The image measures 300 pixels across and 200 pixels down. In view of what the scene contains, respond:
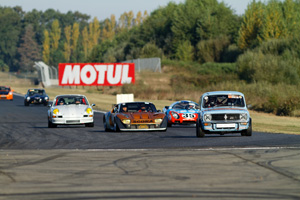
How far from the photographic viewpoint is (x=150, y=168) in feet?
43.4

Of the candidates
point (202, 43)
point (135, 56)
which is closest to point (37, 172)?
point (202, 43)

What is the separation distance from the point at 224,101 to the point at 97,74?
58693 mm

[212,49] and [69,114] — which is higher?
[212,49]

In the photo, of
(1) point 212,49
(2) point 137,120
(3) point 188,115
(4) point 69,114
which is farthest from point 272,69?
(2) point 137,120

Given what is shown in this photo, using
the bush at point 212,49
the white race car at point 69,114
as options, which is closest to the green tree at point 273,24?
the bush at point 212,49

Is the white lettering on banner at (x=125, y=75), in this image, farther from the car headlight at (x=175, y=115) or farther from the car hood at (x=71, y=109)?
the car hood at (x=71, y=109)

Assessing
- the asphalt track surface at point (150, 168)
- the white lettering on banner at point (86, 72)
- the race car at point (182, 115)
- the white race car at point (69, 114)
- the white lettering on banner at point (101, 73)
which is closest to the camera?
the asphalt track surface at point (150, 168)

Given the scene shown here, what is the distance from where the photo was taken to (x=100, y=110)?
46.7 metres

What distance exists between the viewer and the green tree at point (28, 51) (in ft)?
597

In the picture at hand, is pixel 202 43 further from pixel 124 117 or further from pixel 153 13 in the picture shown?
pixel 124 117

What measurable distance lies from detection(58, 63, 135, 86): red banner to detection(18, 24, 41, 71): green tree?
10245 centimetres

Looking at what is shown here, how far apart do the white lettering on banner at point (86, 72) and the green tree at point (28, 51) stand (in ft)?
340

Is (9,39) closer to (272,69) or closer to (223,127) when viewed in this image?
(272,69)

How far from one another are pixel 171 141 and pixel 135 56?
281 feet
